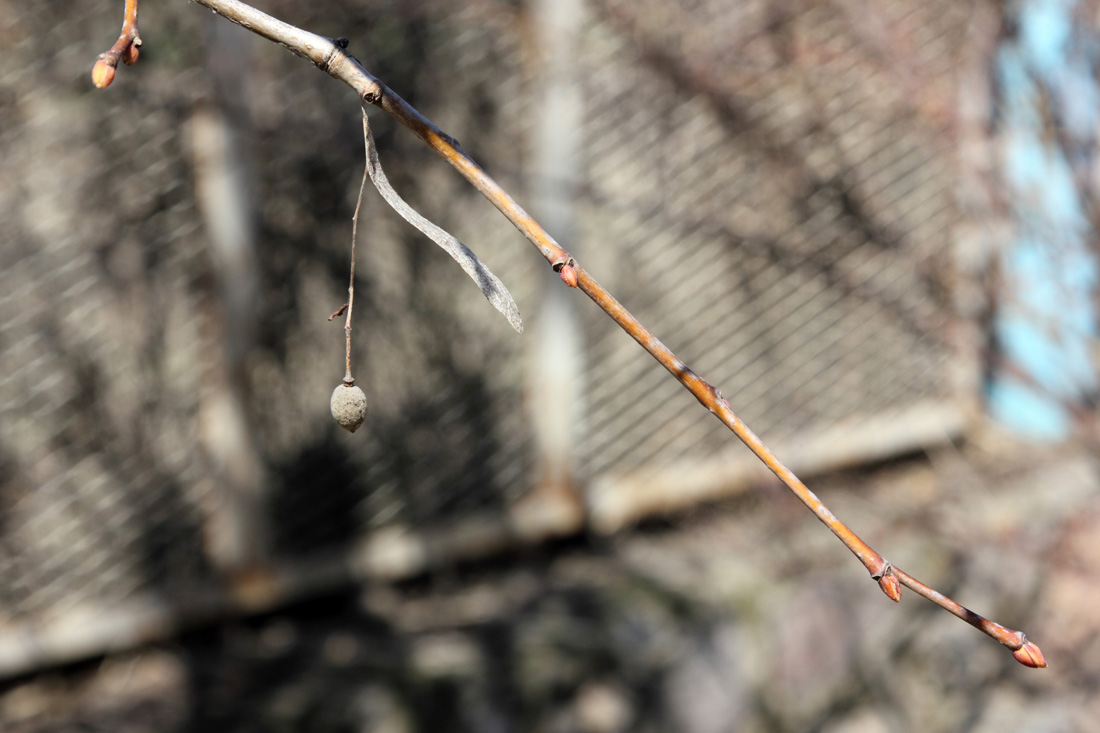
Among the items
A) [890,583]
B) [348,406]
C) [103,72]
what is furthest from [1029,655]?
[103,72]

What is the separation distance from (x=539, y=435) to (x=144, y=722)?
1425 mm

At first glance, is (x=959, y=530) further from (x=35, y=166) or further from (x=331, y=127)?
(x=35, y=166)

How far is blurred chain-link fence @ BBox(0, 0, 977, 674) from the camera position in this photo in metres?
2.33

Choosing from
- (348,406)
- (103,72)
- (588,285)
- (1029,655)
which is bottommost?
(1029,655)

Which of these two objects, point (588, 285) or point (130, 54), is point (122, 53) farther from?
point (588, 285)

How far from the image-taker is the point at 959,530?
330 cm

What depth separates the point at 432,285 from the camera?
2.80 meters

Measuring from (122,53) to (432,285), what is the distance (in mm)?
2100

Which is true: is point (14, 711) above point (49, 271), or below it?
below

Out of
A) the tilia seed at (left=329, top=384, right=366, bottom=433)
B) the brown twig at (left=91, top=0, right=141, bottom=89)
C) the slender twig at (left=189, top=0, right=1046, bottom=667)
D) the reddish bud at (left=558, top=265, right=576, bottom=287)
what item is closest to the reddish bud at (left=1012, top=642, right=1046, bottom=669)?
the slender twig at (left=189, top=0, right=1046, bottom=667)

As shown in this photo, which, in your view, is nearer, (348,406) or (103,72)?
(103,72)

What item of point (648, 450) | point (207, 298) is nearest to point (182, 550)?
point (207, 298)

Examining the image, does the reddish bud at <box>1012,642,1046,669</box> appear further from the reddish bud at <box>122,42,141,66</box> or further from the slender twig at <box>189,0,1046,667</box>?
the reddish bud at <box>122,42,141,66</box>

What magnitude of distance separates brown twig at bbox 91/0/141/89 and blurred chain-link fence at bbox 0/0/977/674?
173 cm
